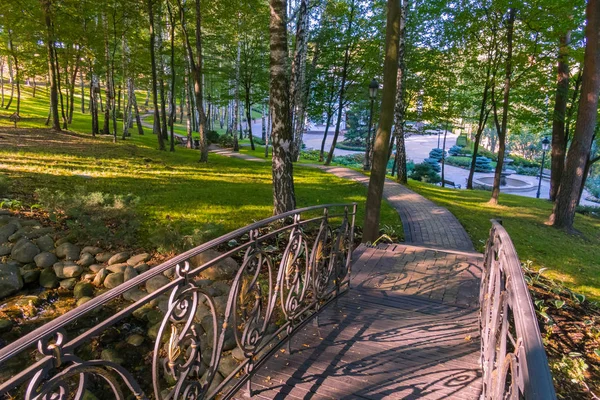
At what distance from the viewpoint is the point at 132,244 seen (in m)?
5.92

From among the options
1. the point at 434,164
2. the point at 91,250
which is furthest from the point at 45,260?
the point at 434,164

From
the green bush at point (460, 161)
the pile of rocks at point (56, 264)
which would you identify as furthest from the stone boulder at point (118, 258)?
the green bush at point (460, 161)

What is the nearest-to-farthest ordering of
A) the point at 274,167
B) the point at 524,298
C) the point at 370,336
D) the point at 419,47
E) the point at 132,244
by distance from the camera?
the point at 524,298
the point at 370,336
the point at 132,244
the point at 274,167
the point at 419,47

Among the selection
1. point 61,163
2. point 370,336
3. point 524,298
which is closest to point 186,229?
point 370,336

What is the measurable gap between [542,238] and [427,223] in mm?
2798

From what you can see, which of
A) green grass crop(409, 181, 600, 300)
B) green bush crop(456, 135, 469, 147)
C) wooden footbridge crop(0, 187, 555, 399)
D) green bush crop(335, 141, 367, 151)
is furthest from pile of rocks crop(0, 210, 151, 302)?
green bush crop(456, 135, 469, 147)

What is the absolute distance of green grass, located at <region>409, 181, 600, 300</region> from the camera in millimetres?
6484

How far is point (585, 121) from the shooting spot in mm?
8945

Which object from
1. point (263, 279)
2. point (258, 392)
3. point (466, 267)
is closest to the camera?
point (258, 392)

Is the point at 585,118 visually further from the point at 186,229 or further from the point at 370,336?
the point at 186,229

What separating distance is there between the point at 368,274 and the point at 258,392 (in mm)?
2900

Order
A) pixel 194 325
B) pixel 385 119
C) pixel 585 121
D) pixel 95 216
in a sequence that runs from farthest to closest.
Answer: pixel 585 121
pixel 95 216
pixel 385 119
pixel 194 325

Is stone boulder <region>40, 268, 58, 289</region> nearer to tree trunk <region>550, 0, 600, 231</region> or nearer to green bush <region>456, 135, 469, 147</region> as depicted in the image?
tree trunk <region>550, 0, 600, 231</region>

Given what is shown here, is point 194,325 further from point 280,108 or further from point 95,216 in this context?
point 95,216
